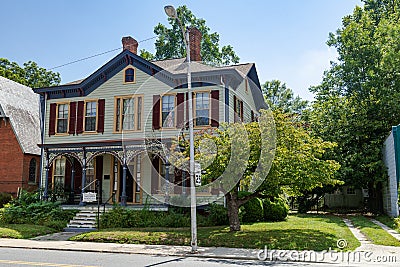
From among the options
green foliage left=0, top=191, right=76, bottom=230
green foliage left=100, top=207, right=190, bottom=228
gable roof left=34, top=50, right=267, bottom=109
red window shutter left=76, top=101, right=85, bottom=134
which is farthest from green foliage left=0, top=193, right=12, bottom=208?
green foliage left=100, top=207, right=190, bottom=228

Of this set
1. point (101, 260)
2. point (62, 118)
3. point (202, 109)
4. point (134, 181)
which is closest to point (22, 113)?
point (62, 118)

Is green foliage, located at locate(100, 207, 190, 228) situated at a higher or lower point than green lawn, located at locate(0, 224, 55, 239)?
higher

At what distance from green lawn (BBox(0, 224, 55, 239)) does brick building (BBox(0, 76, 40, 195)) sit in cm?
797

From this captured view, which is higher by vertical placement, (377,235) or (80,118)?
(80,118)

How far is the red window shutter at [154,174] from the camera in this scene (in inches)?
861

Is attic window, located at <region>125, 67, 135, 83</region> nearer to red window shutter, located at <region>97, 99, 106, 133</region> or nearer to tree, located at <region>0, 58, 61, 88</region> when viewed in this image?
red window shutter, located at <region>97, 99, 106, 133</region>

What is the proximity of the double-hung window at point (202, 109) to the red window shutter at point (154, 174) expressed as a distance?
3199mm

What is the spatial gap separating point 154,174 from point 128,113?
3455 millimetres

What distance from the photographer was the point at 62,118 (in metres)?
23.8

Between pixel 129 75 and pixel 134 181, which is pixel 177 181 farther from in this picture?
pixel 129 75

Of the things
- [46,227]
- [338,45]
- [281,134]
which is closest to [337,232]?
[281,134]

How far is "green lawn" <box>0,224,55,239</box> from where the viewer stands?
16.8m

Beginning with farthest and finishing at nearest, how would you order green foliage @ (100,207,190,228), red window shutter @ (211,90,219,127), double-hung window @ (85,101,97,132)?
double-hung window @ (85,101,97,132) → red window shutter @ (211,90,219,127) → green foliage @ (100,207,190,228)

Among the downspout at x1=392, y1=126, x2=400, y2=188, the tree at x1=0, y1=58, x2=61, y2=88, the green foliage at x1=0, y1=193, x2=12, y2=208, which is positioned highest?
the tree at x1=0, y1=58, x2=61, y2=88
